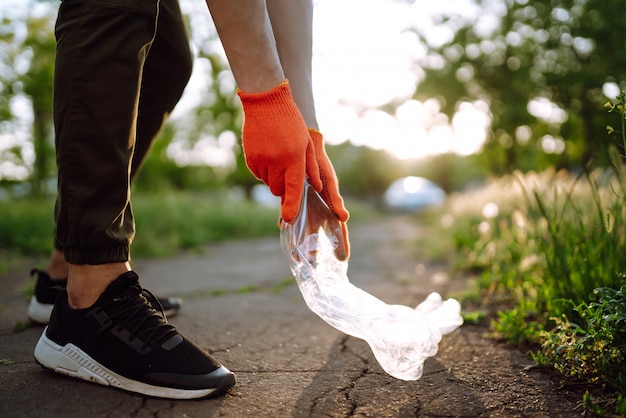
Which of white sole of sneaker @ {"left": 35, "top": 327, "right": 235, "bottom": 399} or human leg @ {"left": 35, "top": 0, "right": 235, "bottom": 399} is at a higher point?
human leg @ {"left": 35, "top": 0, "right": 235, "bottom": 399}

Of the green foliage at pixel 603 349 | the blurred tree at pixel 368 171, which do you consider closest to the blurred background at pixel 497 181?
the green foliage at pixel 603 349

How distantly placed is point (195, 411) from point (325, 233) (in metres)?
0.65

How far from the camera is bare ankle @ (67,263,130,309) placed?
127cm

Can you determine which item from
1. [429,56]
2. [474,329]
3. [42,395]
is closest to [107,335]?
[42,395]

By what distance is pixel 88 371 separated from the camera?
1.29 m

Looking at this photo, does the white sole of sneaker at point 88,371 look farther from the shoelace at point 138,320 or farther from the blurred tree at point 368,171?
the blurred tree at point 368,171

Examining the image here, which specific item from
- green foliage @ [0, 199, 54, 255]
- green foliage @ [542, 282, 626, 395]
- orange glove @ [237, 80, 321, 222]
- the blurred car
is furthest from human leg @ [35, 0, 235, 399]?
the blurred car

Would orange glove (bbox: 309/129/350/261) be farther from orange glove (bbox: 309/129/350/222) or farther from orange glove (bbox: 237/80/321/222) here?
orange glove (bbox: 237/80/321/222)

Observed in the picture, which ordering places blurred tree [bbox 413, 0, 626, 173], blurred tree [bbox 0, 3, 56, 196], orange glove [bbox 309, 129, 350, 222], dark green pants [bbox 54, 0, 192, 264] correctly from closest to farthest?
dark green pants [bbox 54, 0, 192, 264] → orange glove [bbox 309, 129, 350, 222] → blurred tree [bbox 0, 3, 56, 196] → blurred tree [bbox 413, 0, 626, 173]

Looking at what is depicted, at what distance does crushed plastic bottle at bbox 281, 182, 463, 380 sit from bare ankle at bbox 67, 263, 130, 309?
516 mm

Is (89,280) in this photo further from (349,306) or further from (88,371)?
(349,306)

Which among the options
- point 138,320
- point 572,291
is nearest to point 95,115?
point 138,320

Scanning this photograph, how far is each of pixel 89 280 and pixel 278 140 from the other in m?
0.62

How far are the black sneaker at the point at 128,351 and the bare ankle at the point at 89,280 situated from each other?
0.02 m
